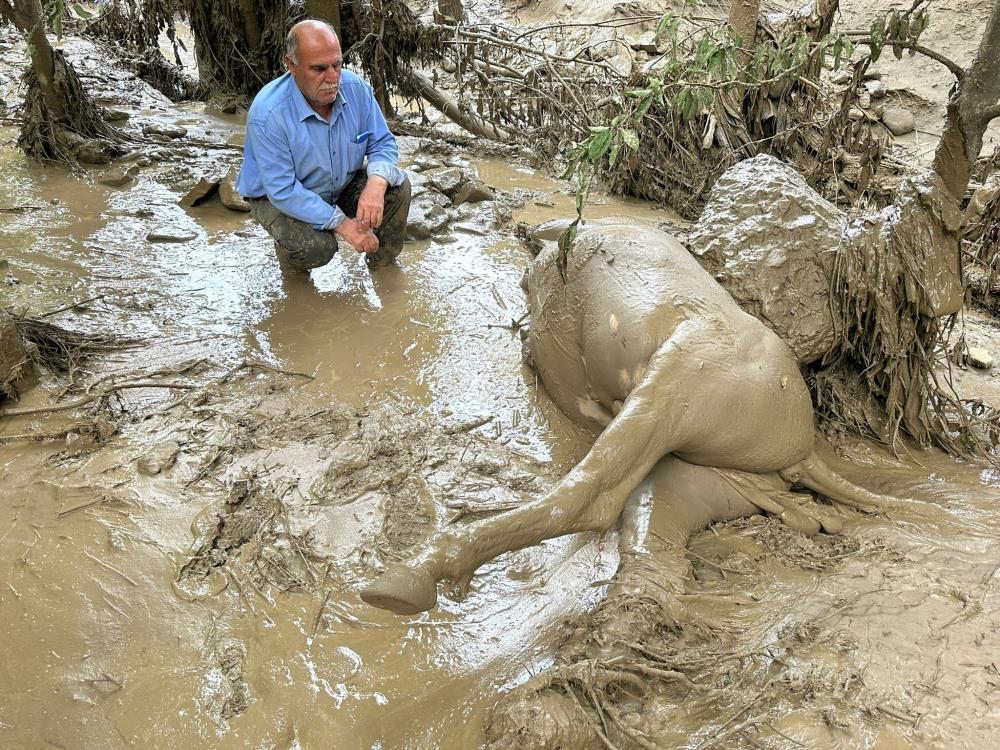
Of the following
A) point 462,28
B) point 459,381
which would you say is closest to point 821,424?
point 459,381

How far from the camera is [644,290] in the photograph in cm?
260

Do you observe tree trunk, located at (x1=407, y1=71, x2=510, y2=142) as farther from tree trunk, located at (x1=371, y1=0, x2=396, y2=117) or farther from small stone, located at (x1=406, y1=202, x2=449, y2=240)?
small stone, located at (x1=406, y1=202, x2=449, y2=240)

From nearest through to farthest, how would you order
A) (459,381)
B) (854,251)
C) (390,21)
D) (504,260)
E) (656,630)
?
(656,630) < (854,251) < (459,381) < (504,260) < (390,21)

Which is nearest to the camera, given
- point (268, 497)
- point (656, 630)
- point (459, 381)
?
point (656, 630)

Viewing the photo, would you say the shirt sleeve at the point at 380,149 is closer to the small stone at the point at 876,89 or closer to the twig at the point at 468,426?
the twig at the point at 468,426

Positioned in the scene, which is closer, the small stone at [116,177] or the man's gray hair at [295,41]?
the man's gray hair at [295,41]

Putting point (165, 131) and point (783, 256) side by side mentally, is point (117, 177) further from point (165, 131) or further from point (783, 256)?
point (783, 256)

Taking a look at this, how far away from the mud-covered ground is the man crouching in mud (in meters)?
0.40

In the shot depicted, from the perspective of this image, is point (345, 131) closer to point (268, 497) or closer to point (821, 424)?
point (268, 497)

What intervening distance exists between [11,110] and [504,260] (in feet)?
17.0

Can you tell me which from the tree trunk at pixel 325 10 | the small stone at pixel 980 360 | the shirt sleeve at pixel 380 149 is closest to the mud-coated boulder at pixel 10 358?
the shirt sleeve at pixel 380 149

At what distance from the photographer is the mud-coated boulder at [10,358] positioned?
2895mm

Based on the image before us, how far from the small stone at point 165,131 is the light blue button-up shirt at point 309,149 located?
2.58 meters

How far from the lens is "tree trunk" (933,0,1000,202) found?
7.99ft
